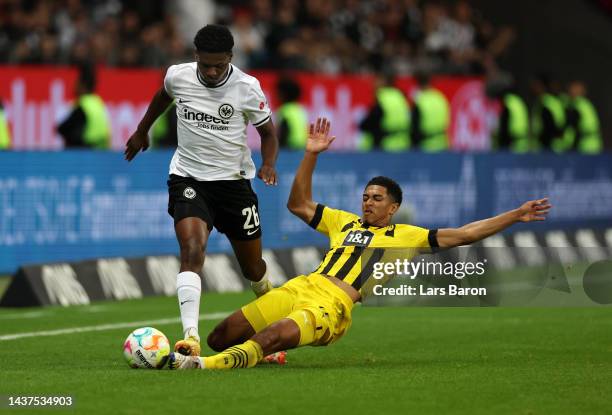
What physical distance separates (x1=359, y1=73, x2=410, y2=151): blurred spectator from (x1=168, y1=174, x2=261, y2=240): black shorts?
42.1ft

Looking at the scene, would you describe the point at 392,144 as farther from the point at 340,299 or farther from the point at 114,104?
the point at 340,299

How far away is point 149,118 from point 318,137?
139 centimetres

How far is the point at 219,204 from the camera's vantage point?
36.3 ft

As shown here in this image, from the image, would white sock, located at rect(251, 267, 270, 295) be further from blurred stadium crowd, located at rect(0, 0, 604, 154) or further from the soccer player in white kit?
blurred stadium crowd, located at rect(0, 0, 604, 154)

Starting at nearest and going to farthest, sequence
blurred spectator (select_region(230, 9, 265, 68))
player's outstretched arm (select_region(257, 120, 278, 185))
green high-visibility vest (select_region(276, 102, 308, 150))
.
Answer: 1. player's outstretched arm (select_region(257, 120, 278, 185))
2. green high-visibility vest (select_region(276, 102, 308, 150))
3. blurred spectator (select_region(230, 9, 265, 68))

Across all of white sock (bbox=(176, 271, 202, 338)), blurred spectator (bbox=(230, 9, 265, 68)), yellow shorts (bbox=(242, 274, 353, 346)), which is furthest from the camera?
blurred spectator (bbox=(230, 9, 265, 68))

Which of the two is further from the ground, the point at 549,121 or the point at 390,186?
the point at 549,121

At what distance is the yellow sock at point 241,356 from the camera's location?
9664 millimetres

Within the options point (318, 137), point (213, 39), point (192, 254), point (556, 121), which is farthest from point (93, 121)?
point (556, 121)

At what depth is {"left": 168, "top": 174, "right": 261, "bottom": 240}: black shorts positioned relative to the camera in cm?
1083

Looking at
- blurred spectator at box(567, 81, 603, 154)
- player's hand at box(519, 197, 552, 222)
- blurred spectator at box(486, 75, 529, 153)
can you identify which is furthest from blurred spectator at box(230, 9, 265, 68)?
player's hand at box(519, 197, 552, 222)

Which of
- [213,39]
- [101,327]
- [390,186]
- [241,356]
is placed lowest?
[101,327]

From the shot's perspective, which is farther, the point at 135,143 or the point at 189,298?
the point at 135,143

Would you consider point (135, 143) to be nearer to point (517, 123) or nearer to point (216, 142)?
point (216, 142)
